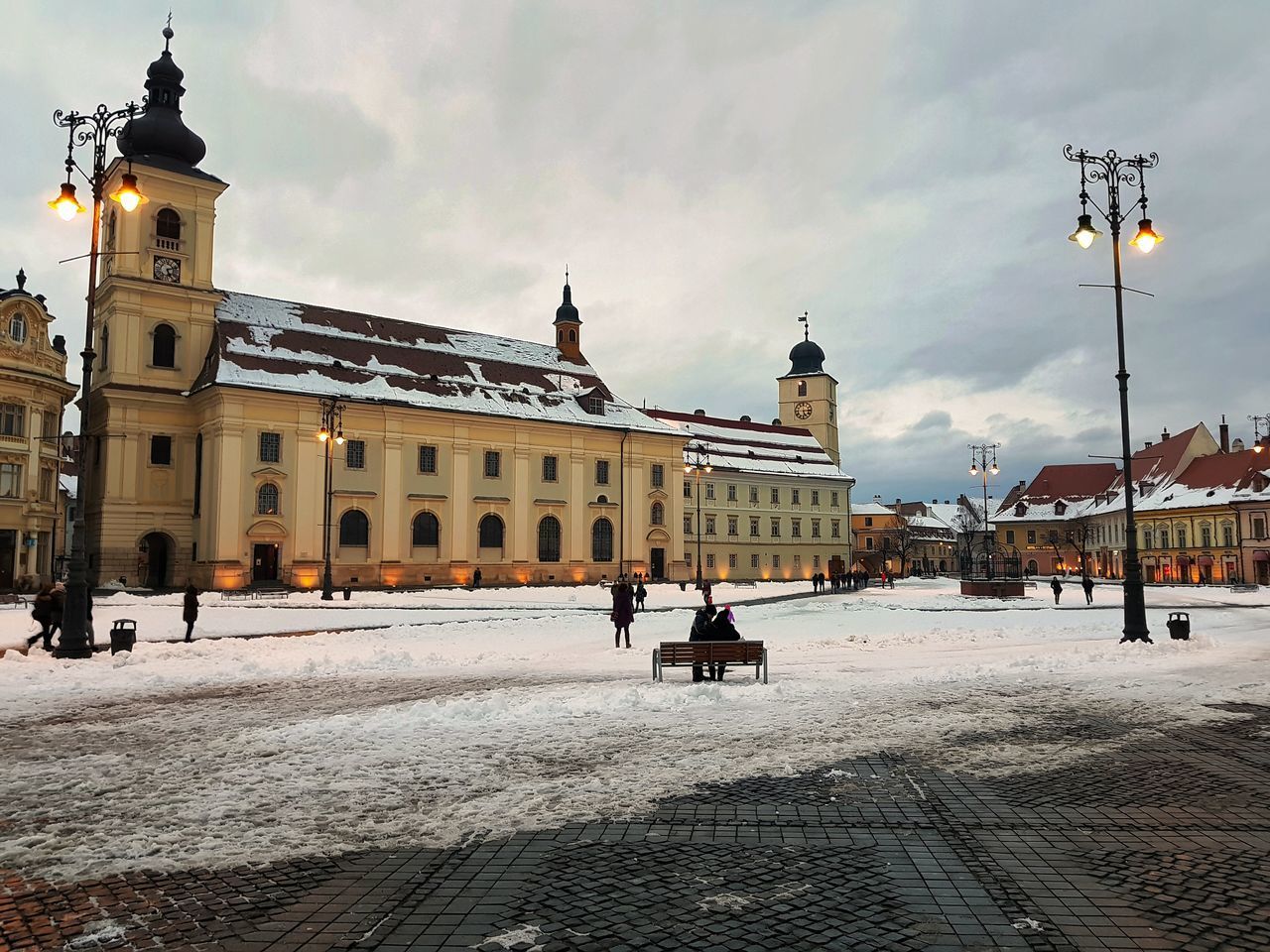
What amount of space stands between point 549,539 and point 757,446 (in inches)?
1356

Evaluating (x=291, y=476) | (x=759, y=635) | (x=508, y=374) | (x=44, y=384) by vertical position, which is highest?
(x=508, y=374)

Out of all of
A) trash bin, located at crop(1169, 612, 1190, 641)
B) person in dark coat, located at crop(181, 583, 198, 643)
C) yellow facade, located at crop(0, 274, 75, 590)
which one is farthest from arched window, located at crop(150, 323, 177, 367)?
trash bin, located at crop(1169, 612, 1190, 641)

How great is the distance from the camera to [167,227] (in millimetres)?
53188

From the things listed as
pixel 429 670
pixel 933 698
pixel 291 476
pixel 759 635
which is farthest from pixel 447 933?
pixel 291 476

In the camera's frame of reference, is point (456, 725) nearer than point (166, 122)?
Yes

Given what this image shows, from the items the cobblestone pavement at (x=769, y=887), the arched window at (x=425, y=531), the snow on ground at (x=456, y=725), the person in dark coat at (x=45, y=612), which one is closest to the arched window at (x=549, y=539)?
the arched window at (x=425, y=531)

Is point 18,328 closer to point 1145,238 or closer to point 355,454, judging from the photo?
point 355,454

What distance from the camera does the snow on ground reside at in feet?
22.6

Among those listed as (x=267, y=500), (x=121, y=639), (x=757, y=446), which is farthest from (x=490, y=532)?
(x=121, y=639)

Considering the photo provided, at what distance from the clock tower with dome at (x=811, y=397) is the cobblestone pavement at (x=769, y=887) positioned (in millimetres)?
94980

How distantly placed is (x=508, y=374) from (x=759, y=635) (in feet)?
146

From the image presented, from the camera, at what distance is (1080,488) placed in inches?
3942

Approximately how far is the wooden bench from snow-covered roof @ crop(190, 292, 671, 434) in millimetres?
42953

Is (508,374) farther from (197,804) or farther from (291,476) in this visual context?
(197,804)
